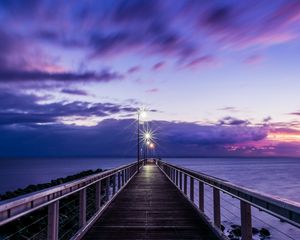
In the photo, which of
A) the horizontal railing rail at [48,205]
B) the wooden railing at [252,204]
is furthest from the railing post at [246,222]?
the horizontal railing rail at [48,205]

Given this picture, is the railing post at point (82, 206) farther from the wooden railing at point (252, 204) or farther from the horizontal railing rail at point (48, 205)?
the wooden railing at point (252, 204)

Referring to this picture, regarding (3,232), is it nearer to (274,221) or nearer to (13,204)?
(13,204)

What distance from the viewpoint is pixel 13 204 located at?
11.2ft

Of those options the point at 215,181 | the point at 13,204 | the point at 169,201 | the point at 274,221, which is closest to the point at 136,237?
the point at 215,181

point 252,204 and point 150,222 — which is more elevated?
point 252,204

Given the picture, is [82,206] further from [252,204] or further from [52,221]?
[252,204]

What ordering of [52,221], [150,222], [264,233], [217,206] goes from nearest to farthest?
[52,221]
[217,206]
[150,222]
[264,233]

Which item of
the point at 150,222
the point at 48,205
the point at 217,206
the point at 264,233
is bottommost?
the point at 264,233

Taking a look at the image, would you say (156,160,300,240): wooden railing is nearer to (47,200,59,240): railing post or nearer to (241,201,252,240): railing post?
(241,201,252,240): railing post

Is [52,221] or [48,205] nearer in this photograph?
[48,205]

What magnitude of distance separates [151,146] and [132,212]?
68.8m

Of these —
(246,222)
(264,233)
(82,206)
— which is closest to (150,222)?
(82,206)

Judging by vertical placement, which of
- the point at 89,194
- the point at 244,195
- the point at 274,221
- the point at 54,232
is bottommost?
the point at 274,221

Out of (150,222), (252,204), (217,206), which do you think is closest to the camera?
(252,204)
